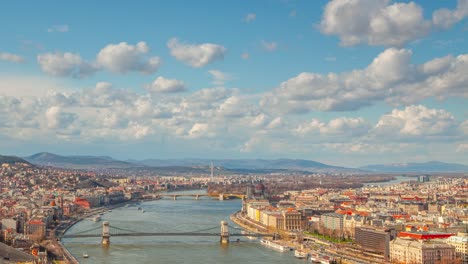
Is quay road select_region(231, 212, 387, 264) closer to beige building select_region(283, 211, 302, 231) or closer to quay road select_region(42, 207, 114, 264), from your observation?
beige building select_region(283, 211, 302, 231)

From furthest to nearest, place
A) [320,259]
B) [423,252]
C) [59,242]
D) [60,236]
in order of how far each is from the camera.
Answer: [60,236], [59,242], [320,259], [423,252]

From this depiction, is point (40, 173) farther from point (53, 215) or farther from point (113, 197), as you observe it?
point (53, 215)

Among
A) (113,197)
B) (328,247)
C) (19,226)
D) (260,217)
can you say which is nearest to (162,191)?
(113,197)

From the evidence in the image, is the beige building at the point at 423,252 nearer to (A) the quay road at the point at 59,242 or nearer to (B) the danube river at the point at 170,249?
(B) the danube river at the point at 170,249

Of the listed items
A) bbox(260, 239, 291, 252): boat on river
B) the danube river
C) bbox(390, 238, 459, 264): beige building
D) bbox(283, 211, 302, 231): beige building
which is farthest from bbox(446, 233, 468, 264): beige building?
bbox(283, 211, 302, 231): beige building

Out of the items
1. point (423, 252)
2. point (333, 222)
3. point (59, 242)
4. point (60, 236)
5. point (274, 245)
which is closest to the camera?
point (423, 252)

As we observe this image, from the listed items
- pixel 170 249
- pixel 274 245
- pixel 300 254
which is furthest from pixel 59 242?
pixel 300 254

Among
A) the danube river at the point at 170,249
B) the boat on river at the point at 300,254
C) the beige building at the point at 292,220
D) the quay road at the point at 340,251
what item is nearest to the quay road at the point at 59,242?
the danube river at the point at 170,249

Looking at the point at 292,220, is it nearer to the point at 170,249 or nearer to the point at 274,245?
the point at 274,245
